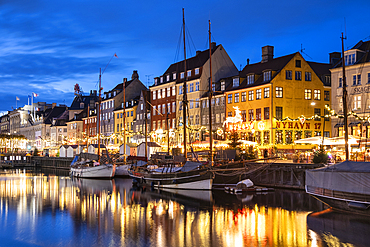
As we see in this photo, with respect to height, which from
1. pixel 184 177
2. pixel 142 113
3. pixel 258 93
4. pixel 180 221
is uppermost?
pixel 258 93

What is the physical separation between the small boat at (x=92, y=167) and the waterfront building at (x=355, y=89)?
106ft

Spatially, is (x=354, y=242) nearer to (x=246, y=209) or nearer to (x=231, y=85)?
(x=246, y=209)

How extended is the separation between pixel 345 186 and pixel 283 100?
37015 millimetres

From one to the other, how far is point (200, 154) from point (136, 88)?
54.3m

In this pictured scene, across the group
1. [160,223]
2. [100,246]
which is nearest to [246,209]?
[160,223]

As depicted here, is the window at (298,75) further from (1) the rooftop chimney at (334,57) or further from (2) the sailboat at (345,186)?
(2) the sailboat at (345,186)

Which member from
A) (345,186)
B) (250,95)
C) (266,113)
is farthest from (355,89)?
(345,186)

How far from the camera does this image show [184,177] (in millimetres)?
43406

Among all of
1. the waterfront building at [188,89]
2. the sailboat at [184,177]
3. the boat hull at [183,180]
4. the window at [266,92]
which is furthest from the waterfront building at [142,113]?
the boat hull at [183,180]

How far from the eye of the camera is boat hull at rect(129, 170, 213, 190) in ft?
137

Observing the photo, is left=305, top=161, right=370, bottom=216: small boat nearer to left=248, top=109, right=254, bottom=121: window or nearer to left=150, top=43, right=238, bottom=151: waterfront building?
left=248, top=109, right=254, bottom=121: window

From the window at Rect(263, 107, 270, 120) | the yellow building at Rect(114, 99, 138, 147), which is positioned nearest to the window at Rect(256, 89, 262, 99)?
the window at Rect(263, 107, 270, 120)

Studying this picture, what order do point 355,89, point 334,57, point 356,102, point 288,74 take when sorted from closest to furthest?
point 356,102 → point 355,89 → point 288,74 → point 334,57

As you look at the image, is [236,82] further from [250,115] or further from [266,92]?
[266,92]
